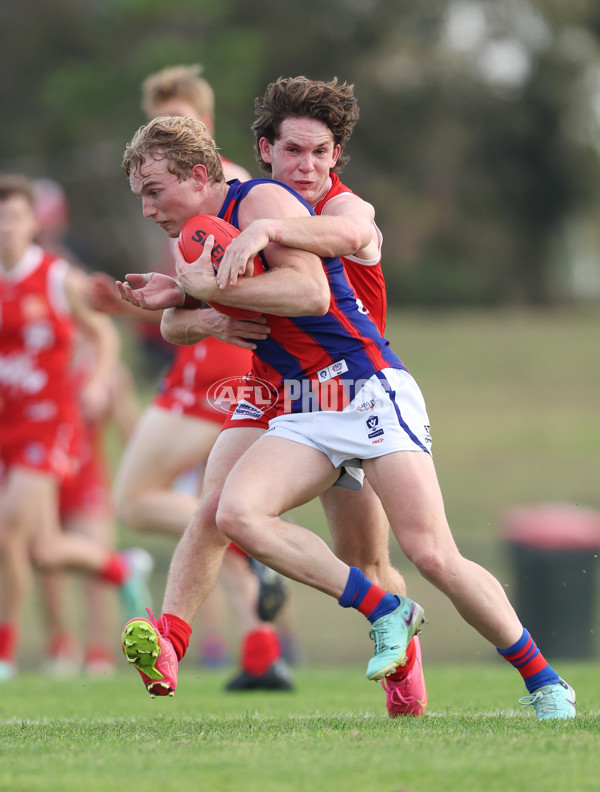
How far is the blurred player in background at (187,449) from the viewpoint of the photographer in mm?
6921

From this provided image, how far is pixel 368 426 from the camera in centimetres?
457

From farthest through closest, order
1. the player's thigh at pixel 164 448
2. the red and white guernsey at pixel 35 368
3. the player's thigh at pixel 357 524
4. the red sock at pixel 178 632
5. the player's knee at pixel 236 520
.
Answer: the red and white guernsey at pixel 35 368 → the player's thigh at pixel 164 448 → the player's thigh at pixel 357 524 → the red sock at pixel 178 632 → the player's knee at pixel 236 520

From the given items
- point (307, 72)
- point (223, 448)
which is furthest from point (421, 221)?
point (223, 448)

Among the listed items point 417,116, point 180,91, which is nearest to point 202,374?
point 180,91

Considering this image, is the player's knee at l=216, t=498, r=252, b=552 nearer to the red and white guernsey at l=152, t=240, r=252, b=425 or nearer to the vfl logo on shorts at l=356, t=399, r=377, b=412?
the vfl logo on shorts at l=356, t=399, r=377, b=412

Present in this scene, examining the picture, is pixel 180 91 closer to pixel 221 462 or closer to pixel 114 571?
pixel 221 462

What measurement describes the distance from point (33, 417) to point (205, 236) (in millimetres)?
4386

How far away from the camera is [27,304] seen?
8633 millimetres

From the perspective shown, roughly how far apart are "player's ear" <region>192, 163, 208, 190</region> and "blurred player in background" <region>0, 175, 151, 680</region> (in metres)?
4.21

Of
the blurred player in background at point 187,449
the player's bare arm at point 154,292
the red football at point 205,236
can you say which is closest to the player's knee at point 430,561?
the red football at point 205,236

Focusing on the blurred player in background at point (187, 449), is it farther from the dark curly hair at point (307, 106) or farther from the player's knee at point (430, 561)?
the player's knee at point (430, 561)

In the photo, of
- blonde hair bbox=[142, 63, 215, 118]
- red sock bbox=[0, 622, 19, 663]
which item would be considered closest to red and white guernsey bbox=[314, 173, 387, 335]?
blonde hair bbox=[142, 63, 215, 118]

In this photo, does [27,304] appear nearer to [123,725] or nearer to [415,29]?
[123,725]

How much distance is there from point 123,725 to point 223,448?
114 centimetres
